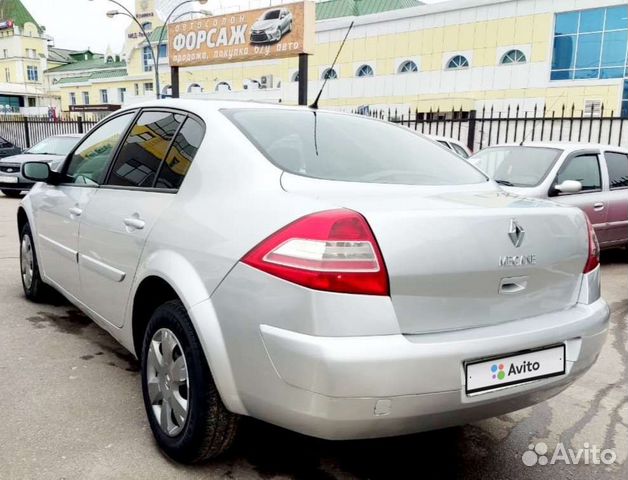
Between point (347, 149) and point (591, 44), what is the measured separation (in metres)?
30.5

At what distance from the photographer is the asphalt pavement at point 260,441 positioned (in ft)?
7.72

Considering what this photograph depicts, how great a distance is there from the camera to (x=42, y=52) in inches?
3059

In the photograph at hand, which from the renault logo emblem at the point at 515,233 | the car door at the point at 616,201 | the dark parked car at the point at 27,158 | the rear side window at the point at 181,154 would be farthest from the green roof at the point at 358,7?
the renault logo emblem at the point at 515,233

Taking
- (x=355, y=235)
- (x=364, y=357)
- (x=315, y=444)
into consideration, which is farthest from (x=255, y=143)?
(x=315, y=444)

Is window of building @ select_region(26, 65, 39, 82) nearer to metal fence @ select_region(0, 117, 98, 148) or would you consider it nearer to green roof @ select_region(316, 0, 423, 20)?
green roof @ select_region(316, 0, 423, 20)

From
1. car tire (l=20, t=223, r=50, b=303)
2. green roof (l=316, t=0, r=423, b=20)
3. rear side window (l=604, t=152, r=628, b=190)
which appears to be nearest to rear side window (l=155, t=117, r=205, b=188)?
car tire (l=20, t=223, r=50, b=303)

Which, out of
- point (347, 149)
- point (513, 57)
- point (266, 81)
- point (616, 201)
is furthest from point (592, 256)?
point (266, 81)

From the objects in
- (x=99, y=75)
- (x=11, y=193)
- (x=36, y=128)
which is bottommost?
(x=11, y=193)

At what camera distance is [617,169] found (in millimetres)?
7047

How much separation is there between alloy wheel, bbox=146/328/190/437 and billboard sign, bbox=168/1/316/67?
15.6 m

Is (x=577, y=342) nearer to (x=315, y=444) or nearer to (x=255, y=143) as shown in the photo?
(x=315, y=444)

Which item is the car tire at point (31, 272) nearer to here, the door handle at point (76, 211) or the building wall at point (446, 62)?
the door handle at point (76, 211)

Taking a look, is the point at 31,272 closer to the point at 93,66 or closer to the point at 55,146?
the point at 55,146

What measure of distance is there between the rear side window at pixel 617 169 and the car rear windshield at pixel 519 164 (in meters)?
1.00
